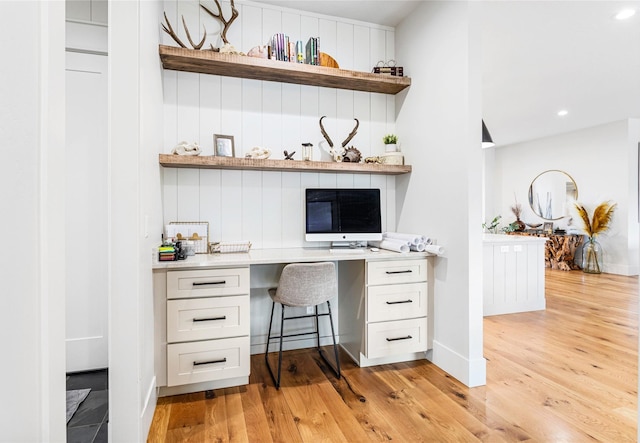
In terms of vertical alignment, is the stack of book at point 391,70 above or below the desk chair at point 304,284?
above

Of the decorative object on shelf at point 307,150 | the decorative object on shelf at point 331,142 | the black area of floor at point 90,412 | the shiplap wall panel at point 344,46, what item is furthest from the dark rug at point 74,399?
the shiplap wall panel at point 344,46

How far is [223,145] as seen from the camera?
2.56m

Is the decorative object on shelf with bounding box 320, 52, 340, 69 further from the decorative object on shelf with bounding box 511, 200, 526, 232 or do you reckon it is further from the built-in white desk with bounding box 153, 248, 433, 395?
the decorative object on shelf with bounding box 511, 200, 526, 232

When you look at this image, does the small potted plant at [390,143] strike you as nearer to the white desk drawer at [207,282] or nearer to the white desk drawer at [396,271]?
the white desk drawer at [396,271]

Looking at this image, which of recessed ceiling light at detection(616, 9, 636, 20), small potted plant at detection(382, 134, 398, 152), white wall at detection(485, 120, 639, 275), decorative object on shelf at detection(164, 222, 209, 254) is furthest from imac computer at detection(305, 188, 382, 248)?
white wall at detection(485, 120, 639, 275)

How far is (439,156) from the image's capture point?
254 centimetres

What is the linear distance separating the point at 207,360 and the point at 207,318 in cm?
26

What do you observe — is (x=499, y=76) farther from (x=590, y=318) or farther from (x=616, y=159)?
(x=616, y=159)

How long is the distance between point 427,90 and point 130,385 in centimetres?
270

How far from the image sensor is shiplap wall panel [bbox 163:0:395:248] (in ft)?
8.59

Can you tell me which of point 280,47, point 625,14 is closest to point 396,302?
point 280,47

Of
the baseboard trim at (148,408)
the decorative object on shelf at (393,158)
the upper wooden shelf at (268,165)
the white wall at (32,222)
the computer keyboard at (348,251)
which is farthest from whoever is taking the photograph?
the decorative object on shelf at (393,158)

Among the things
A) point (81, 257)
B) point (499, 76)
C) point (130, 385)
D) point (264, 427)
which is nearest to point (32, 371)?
point (130, 385)

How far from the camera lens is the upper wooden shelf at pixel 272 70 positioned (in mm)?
2381
